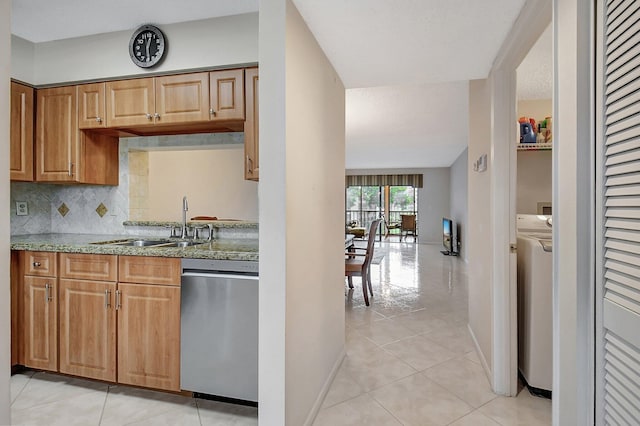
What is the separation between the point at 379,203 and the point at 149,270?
34.8 feet

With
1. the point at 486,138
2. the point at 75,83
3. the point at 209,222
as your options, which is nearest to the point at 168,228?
the point at 209,222

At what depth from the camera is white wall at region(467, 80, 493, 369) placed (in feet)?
7.73

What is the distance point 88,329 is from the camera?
217cm

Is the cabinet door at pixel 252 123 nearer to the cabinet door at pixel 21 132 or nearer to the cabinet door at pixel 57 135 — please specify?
the cabinet door at pixel 57 135

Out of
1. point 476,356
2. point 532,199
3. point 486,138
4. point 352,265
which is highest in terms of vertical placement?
point 486,138

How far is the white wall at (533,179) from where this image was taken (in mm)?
3033

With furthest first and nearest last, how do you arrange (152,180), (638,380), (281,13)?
(152,180), (281,13), (638,380)

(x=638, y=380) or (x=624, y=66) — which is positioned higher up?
(x=624, y=66)

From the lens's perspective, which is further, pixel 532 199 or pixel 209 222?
pixel 532 199

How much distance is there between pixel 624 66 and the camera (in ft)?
2.88

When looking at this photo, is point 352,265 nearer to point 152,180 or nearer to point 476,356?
point 476,356

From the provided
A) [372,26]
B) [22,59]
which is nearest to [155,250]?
[372,26]

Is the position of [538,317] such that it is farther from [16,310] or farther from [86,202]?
[86,202]

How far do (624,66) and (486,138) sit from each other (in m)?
1.62
